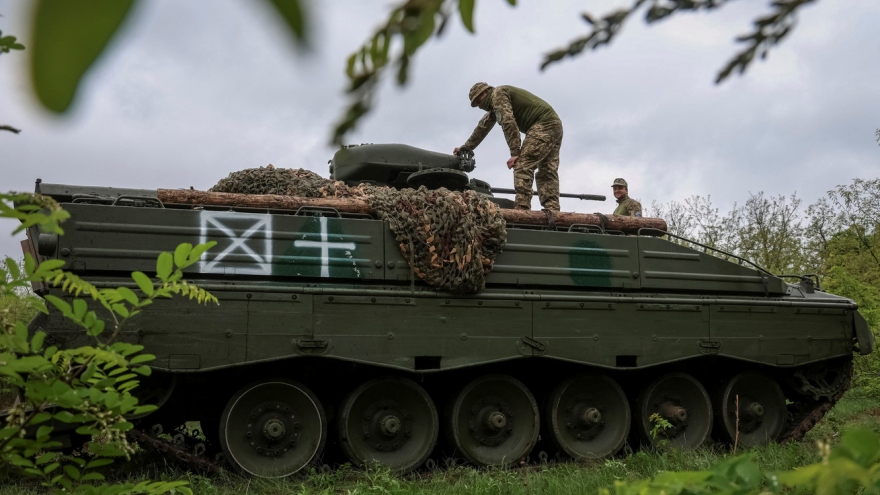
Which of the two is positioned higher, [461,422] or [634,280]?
[634,280]

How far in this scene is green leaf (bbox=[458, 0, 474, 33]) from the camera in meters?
0.66

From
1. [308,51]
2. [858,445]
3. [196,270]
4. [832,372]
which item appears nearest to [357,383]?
[196,270]

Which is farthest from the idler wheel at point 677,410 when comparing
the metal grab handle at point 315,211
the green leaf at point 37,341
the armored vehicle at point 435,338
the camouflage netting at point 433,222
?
the green leaf at point 37,341

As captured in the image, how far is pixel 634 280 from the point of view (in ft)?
25.9

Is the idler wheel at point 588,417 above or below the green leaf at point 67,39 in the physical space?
below

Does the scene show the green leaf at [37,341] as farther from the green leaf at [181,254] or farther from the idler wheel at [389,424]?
the idler wheel at [389,424]

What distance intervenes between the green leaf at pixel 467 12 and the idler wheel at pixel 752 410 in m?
8.30

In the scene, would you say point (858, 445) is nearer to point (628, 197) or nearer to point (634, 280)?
point (634, 280)

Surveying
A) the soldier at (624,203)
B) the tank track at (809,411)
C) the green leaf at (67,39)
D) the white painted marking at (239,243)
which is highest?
the soldier at (624,203)

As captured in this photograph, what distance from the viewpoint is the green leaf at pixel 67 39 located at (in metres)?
0.36

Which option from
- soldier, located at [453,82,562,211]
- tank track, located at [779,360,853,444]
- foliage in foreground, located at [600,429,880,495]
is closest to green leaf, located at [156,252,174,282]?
foliage in foreground, located at [600,429,880,495]

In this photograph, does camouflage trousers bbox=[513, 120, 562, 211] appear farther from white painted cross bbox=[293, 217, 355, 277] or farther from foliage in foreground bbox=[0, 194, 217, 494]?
foliage in foreground bbox=[0, 194, 217, 494]

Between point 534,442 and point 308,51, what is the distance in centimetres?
731

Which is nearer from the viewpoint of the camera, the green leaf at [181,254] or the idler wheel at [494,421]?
the green leaf at [181,254]
